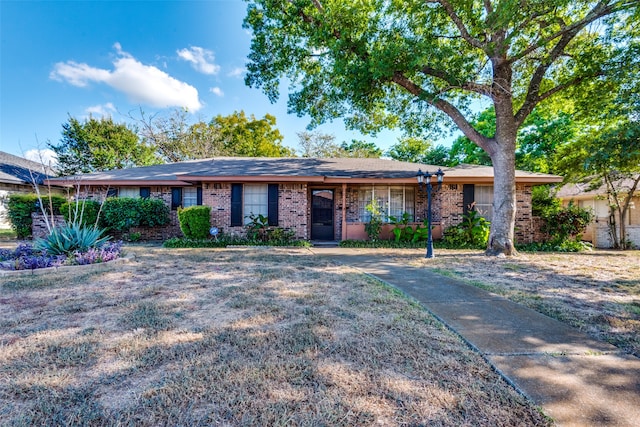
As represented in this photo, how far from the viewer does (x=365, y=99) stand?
9.72 m

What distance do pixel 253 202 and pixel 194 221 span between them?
2296mm

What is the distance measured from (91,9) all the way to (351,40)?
973cm

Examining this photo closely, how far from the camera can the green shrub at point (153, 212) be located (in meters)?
10.8

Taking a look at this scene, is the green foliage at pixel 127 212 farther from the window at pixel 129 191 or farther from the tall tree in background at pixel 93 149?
the tall tree in background at pixel 93 149

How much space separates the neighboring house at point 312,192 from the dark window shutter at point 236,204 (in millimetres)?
15

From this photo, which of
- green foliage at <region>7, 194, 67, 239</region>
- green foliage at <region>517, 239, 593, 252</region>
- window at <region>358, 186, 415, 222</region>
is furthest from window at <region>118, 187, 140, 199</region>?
→ green foliage at <region>517, 239, 593, 252</region>

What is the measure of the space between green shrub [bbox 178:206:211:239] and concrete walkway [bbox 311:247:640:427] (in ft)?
27.2

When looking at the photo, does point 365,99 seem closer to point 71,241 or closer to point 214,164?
point 214,164

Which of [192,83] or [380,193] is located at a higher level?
[192,83]

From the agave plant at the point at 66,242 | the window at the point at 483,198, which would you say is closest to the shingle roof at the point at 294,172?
Result: the window at the point at 483,198

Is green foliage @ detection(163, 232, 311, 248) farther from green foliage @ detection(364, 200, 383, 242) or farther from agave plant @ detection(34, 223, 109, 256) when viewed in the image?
agave plant @ detection(34, 223, 109, 256)

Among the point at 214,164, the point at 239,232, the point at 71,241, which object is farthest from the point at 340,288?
the point at 214,164

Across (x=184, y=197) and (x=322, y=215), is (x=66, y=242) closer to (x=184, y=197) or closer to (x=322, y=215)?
(x=184, y=197)

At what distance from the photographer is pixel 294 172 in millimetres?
10961
